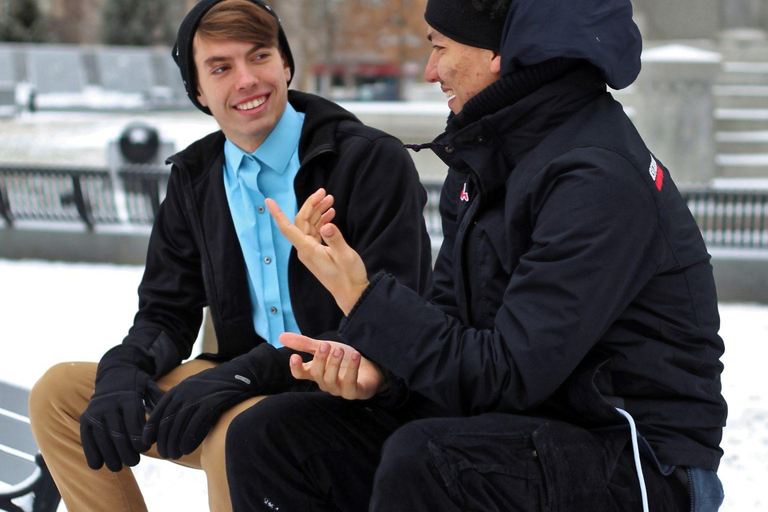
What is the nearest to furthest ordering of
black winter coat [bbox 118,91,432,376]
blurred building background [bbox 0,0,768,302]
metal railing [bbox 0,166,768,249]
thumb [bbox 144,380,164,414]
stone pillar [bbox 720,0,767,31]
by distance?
thumb [bbox 144,380,164,414] → black winter coat [bbox 118,91,432,376] → metal railing [bbox 0,166,768,249] → blurred building background [bbox 0,0,768,302] → stone pillar [bbox 720,0,767,31]

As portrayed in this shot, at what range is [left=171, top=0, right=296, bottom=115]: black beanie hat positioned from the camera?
2.43m

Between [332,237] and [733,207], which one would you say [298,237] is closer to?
[332,237]

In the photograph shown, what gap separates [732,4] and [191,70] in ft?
43.0

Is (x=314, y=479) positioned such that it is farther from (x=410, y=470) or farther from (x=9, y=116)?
(x=9, y=116)

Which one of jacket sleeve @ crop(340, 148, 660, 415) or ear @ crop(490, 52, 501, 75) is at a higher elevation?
ear @ crop(490, 52, 501, 75)

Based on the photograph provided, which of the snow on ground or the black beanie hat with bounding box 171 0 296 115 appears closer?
the black beanie hat with bounding box 171 0 296 115

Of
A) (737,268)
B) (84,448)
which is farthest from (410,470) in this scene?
(737,268)

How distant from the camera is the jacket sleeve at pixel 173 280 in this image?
256 cm

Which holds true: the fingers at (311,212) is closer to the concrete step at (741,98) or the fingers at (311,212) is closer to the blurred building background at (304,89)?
the blurred building background at (304,89)

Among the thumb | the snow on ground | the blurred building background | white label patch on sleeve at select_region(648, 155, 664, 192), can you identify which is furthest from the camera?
the blurred building background

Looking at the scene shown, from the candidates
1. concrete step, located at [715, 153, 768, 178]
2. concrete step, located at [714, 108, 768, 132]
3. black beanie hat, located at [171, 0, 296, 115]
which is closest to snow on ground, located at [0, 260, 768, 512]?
black beanie hat, located at [171, 0, 296, 115]

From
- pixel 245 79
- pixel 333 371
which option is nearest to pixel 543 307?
pixel 333 371

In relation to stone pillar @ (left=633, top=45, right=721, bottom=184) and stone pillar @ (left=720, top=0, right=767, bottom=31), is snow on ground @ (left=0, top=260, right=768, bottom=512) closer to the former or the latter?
stone pillar @ (left=633, top=45, right=721, bottom=184)

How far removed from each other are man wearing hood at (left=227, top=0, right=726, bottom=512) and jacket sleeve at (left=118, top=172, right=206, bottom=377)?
838 mm
